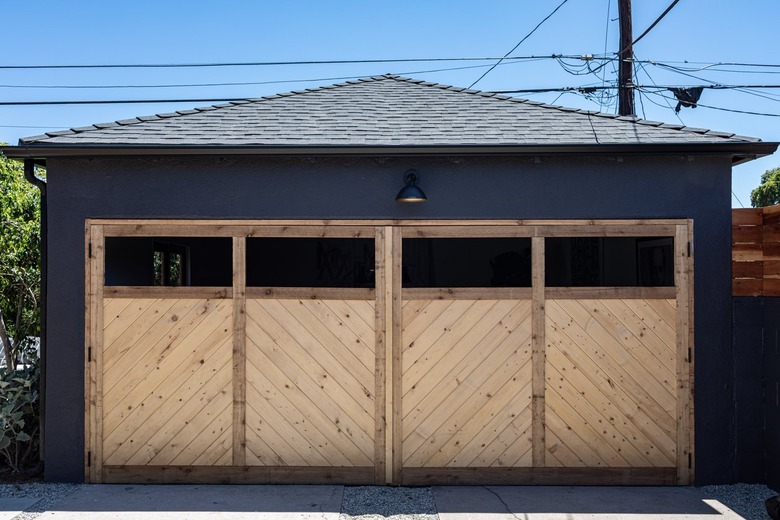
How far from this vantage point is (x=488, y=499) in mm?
5129

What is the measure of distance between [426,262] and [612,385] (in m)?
1.99

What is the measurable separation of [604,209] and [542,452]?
211 centimetres

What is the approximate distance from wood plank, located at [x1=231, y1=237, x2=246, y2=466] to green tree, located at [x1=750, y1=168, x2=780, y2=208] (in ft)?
107

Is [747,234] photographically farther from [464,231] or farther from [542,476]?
[542,476]

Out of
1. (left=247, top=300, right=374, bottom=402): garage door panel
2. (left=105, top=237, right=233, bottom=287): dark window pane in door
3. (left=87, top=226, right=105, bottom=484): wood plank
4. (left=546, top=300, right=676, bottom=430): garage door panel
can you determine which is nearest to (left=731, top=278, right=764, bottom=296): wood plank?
(left=546, top=300, right=676, bottom=430): garage door panel

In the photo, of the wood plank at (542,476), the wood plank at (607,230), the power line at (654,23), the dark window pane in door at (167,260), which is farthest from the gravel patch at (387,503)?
the power line at (654,23)

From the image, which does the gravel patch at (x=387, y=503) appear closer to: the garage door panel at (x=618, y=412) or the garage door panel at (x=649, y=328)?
the garage door panel at (x=618, y=412)

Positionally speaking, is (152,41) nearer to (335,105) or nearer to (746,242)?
(335,105)

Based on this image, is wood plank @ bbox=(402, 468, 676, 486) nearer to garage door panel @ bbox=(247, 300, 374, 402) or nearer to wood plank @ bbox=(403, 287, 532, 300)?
garage door panel @ bbox=(247, 300, 374, 402)

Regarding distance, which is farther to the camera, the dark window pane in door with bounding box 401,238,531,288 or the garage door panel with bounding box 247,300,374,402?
the dark window pane in door with bounding box 401,238,531,288

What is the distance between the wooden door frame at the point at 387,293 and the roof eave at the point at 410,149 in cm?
58

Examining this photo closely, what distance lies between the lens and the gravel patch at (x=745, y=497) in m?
4.85

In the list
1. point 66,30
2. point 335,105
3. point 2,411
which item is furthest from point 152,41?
point 2,411

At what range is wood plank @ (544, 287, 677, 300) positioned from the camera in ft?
18.2
